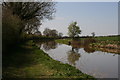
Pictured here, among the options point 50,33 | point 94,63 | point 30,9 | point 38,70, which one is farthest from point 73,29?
point 38,70

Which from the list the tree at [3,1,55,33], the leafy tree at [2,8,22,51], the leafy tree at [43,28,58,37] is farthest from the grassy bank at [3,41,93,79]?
the leafy tree at [43,28,58,37]

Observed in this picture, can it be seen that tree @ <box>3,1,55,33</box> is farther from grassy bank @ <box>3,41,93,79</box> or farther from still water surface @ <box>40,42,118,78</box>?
grassy bank @ <box>3,41,93,79</box>

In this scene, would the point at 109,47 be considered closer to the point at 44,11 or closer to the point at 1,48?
the point at 44,11

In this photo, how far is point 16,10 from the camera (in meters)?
27.5

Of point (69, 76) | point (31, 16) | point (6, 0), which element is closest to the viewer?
point (69, 76)

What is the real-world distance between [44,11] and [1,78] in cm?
2280

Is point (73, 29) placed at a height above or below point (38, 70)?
above

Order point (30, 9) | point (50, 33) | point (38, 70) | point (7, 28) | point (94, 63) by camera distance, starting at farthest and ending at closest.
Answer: point (50, 33) → point (30, 9) → point (94, 63) → point (7, 28) → point (38, 70)

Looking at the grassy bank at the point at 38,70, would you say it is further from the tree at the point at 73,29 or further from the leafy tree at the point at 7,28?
the tree at the point at 73,29

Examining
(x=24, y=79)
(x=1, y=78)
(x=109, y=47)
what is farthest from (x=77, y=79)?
(x=109, y=47)

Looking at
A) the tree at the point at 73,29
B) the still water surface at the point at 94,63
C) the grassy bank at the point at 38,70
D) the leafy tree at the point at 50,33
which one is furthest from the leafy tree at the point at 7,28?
the leafy tree at the point at 50,33

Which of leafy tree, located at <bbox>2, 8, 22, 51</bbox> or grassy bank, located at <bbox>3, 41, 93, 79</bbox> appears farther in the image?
leafy tree, located at <bbox>2, 8, 22, 51</bbox>

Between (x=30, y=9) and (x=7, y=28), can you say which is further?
(x=30, y=9)

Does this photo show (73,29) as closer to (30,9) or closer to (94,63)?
(30,9)
